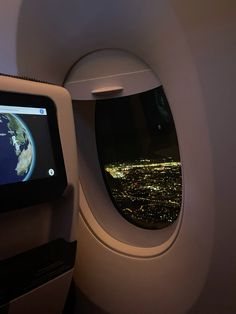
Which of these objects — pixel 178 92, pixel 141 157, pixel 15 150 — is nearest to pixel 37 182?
pixel 15 150

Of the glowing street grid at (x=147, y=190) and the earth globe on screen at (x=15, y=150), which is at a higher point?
the earth globe on screen at (x=15, y=150)

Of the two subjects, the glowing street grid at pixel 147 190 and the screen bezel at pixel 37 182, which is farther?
the glowing street grid at pixel 147 190

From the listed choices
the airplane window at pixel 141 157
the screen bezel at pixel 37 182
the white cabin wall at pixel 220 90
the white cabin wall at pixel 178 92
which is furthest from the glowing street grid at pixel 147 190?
the screen bezel at pixel 37 182

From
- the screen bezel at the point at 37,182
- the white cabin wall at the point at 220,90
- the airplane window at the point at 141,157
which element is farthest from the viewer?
the airplane window at the point at 141,157

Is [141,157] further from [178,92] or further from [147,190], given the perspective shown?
[178,92]

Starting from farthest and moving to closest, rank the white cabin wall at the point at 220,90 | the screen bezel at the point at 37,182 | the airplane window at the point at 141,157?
the airplane window at the point at 141,157
the white cabin wall at the point at 220,90
the screen bezel at the point at 37,182

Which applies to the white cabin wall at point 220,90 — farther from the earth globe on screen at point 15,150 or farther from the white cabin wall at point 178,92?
the earth globe on screen at point 15,150

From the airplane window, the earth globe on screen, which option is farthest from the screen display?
the airplane window

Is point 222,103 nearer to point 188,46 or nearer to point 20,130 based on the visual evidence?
point 188,46
